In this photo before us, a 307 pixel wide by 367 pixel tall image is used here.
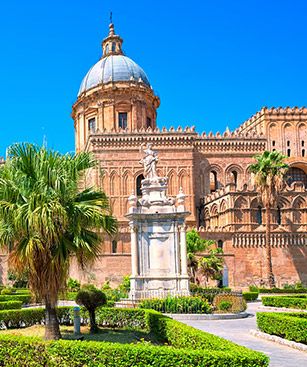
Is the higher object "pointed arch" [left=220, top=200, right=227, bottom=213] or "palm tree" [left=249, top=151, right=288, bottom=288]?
"palm tree" [left=249, top=151, right=288, bottom=288]

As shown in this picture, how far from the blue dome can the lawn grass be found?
157 ft

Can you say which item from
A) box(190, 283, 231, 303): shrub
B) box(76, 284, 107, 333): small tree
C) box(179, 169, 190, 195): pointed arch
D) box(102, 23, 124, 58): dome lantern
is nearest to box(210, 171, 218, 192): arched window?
box(179, 169, 190, 195): pointed arch

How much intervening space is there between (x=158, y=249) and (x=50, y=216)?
13.4 metres

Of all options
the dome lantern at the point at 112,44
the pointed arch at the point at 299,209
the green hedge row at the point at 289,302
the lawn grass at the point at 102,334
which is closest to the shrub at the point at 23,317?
the lawn grass at the point at 102,334

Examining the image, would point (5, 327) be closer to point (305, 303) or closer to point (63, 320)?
point (63, 320)

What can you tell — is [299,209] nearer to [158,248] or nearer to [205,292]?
[205,292]

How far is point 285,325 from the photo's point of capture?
15.5m

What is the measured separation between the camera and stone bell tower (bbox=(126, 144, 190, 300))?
2545cm

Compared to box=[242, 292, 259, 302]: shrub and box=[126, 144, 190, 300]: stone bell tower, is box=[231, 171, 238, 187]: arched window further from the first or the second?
box=[126, 144, 190, 300]: stone bell tower

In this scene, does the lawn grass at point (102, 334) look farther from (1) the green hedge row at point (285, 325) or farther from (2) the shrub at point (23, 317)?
(1) the green hedge row at point (285, 325)

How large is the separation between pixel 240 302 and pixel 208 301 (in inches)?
57.7

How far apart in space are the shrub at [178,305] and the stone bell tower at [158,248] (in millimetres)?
2482

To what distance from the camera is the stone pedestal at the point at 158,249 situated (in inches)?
1002

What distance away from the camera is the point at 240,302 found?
24.9 m
